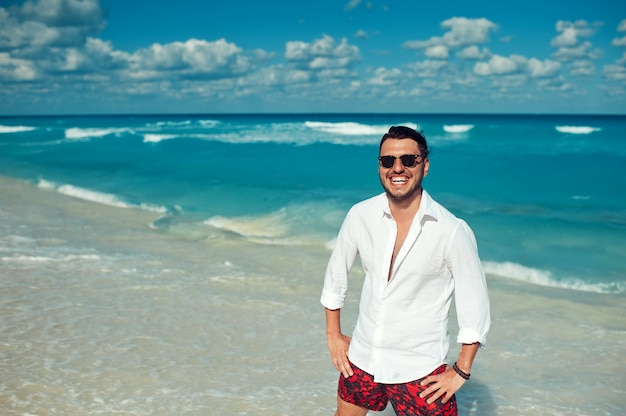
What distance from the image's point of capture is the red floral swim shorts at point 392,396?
2.55 m

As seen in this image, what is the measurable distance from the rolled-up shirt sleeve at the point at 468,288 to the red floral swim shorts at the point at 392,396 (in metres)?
0.24

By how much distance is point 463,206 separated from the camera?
16578 millimetres

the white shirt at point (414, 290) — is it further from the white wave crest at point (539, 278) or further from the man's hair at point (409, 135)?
the white wave crest at point (539, 278)

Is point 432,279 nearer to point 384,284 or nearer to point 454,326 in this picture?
point 384,284

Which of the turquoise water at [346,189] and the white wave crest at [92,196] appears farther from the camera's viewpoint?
the white wave crest at [92,196]

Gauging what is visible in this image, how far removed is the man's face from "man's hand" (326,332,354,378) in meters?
0.72

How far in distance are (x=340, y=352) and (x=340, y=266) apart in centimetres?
39

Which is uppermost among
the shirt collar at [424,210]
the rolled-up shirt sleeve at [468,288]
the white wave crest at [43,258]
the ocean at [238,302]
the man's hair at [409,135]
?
the man's hair at [409,135]

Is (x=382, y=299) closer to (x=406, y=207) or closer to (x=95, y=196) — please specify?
(x=406, y=207)

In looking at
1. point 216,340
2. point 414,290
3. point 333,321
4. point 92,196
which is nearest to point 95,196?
point 92,196

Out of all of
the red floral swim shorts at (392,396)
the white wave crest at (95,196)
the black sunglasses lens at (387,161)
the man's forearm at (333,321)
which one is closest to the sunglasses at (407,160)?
the black sunglasses lens at (387,161)

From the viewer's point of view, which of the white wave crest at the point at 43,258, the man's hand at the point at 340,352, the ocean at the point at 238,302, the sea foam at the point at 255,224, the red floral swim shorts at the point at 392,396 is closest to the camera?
the red floral swim shorts at the point at 392,396

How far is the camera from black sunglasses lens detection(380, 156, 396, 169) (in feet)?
8.45

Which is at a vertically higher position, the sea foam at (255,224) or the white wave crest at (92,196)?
the white wave crest at (92,196)
